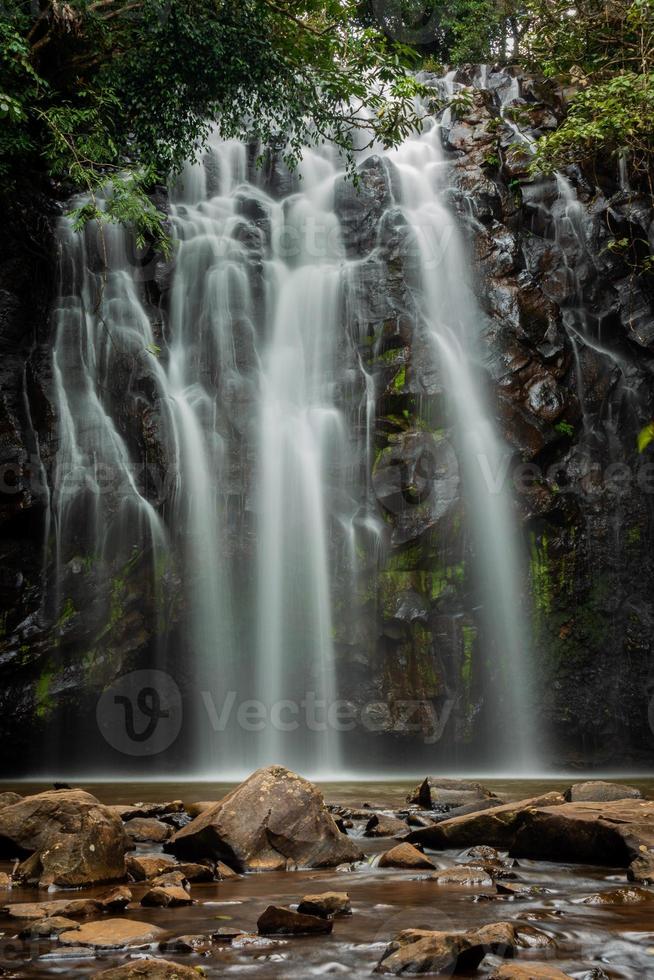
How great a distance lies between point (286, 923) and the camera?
3645 mm

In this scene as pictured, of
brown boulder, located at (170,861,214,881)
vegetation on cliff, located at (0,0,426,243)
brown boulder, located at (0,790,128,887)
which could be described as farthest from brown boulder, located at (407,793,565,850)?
vegetation on cliff, located at (0,0,426,243)

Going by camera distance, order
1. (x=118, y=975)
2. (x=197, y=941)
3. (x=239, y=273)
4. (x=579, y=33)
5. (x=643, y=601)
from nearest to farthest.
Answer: (x=118, y=975), (x=197, y=941), (x=643, y=601), (x=239, y=273), (x=579, y=33)

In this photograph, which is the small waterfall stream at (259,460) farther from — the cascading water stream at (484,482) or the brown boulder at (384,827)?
the brown boulder at (384,827)

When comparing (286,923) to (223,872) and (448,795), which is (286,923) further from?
(448,795)

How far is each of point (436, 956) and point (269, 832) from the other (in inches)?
89.2

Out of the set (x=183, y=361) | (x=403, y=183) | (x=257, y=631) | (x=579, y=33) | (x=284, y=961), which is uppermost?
(x=579, y=33)

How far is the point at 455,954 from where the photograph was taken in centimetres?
315

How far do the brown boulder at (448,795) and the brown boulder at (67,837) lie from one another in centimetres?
351

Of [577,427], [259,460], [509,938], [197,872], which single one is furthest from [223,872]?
[577,427]

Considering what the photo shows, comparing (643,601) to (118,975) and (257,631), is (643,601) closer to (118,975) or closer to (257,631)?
(257,631)

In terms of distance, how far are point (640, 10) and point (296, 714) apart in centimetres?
1346

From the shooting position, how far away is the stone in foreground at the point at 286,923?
12.0ft

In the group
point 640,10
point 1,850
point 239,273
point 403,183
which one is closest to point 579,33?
point 640,10

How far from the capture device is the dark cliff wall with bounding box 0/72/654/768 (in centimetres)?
1338
